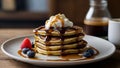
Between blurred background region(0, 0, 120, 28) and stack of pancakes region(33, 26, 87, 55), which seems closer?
stack of pancakes region(33, 26, 87, 55)

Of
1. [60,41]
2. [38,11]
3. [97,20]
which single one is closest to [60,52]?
[60,41]

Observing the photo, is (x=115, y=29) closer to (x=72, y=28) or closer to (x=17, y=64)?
(x=72, y=28)

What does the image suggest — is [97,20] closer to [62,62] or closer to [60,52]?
[60,52]

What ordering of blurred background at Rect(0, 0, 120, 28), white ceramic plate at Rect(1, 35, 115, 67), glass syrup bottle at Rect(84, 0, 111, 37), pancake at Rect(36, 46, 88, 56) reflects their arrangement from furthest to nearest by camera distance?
blurred background at Rect(0, 0, 120, 28) → glass syrup bottle at Rect(84, 0, 111, 37) → pancake at Rect(36, 46, 88, 56) → white ceramic plate at Rect(1, 35, 115, 67)

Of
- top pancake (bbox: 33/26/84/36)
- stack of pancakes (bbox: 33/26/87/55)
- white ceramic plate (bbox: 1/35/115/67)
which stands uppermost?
top pancake (bbox: 33/26/84/36)

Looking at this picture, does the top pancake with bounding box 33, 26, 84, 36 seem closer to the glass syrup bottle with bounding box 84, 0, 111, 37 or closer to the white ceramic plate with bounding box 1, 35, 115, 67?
the white ceramic plate with bounding box 1, 35, 115, 67

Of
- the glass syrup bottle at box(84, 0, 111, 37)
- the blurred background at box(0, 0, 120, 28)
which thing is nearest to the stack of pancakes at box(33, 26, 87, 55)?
the glass syrup bottle at box(84, 0, 111, 37)

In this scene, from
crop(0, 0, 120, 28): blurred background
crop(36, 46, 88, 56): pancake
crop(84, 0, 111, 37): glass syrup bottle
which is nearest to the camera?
crop(36, 46, 88, 56): pancake
